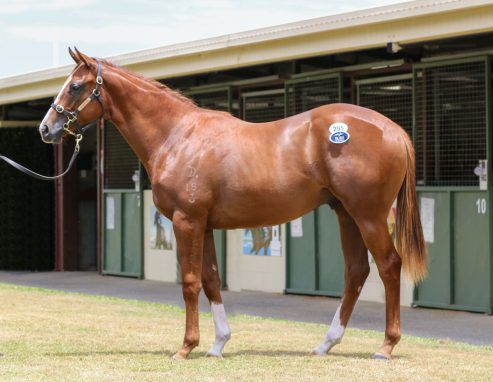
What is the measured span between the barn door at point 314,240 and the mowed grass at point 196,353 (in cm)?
254

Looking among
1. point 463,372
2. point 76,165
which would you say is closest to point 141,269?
point 76,165

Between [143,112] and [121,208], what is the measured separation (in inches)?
375

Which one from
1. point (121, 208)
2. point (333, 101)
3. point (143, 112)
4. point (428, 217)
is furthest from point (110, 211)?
point (143, 112)

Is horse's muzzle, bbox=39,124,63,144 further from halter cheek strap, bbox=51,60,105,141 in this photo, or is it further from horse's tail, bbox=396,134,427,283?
horse's tail, bbox=396,134,427,283

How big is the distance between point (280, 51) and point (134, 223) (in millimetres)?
5733

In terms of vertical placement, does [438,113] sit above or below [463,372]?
above

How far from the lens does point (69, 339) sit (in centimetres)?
903

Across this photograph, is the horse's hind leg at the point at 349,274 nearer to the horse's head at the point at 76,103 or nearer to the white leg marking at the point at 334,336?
the white leg marking at the point at 334,336

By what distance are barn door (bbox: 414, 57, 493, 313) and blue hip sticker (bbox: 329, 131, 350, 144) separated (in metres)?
4.51

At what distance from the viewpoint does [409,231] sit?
25.1 ft

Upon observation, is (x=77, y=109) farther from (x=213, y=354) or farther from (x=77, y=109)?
(x=213, y=354)

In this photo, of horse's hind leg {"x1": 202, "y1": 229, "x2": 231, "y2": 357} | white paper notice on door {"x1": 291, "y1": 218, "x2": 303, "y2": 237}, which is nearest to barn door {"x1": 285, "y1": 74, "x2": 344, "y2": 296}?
white paper notice on door {"x1": 291, "y1": 218, "x2": 303, "y2": 237}

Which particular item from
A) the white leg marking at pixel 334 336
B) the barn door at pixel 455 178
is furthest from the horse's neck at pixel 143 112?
the barn door at pixel 455 178

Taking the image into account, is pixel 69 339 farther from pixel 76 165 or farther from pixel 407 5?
pixel 76 165
